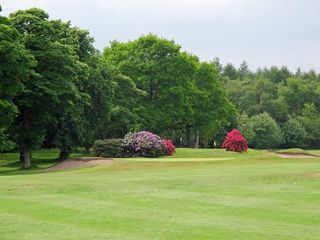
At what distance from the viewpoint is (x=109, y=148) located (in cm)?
4556

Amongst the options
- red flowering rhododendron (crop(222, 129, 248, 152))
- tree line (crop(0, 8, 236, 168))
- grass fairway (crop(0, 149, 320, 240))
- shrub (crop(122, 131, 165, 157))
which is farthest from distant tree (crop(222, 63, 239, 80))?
grass fairway (crop(0, 149, 320, 240))

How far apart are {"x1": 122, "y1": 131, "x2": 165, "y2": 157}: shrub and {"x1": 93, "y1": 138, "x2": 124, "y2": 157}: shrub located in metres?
0.53

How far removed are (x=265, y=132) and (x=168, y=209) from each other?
86855 millimetres

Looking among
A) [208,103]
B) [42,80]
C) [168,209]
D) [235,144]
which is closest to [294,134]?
[208,103]

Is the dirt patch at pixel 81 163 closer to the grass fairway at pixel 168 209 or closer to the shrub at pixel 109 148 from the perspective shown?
the shrub at pixel 109 148

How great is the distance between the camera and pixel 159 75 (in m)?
65.6

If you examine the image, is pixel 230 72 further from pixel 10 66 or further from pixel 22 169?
pixel 10 66

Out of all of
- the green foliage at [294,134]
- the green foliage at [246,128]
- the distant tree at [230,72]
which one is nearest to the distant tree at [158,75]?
the green foliage at [246,128]

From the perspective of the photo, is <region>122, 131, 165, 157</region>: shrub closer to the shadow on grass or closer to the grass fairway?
the shadow on grass

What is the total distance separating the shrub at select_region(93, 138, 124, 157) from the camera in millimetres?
45250

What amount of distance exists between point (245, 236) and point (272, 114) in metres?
105

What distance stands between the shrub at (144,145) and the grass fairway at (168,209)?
23.3 m

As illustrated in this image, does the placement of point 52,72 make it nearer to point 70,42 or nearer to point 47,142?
point 70,42

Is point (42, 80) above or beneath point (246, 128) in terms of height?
above
